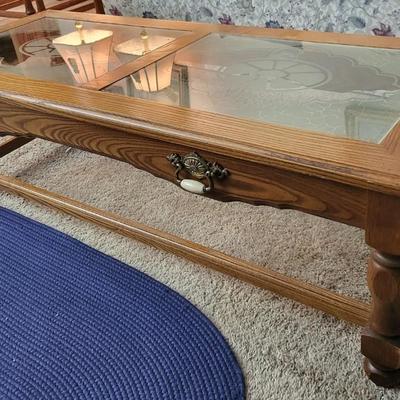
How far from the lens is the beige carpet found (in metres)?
0.88

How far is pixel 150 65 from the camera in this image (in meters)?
1.02

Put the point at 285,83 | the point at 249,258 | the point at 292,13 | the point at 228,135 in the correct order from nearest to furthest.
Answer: the point at 228,135 → the point at 285,83 → the point at 249,258 → the point at 292,13

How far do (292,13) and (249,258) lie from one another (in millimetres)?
995

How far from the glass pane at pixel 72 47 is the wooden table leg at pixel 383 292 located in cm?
59

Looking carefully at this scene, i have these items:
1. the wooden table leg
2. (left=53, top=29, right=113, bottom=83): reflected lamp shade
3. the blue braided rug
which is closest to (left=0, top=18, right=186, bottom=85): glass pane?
(left=53, top=29, right=113, bottom=83): reflected lamp shade

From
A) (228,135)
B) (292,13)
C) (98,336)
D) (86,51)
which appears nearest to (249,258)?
(98,336)

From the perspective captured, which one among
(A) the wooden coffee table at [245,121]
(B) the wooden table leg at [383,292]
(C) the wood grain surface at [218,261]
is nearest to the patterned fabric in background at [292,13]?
(A) the wooden coffee table at [245,121]

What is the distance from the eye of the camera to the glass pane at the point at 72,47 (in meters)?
1.05

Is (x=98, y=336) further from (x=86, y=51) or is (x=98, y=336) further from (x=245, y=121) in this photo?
(x=86, y=51)

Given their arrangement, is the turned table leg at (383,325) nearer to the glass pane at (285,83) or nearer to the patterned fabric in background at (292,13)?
the glass pane at (285,83)

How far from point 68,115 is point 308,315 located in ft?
1.81

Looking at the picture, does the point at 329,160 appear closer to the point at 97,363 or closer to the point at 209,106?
the point at 209,106

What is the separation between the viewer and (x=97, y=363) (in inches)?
36.6

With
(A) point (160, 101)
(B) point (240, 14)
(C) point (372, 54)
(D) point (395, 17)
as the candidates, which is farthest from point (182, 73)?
(B) point (240, 14)
